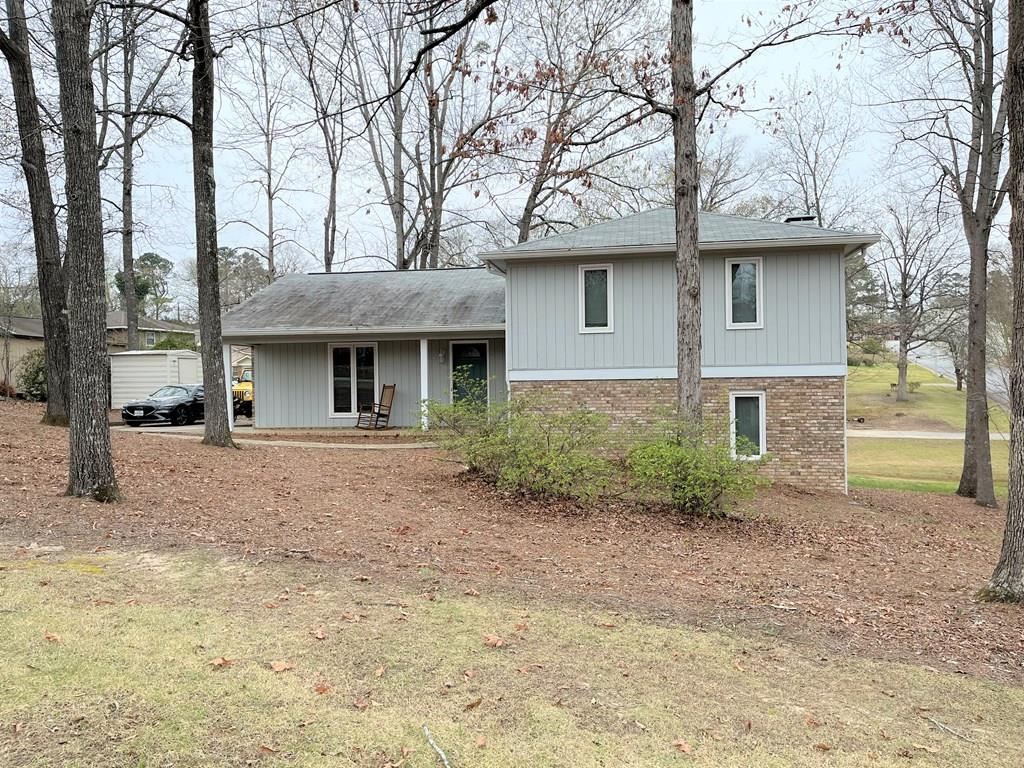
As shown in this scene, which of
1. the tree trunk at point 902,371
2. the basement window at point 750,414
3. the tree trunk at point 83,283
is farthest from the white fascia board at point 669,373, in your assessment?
the tree trunk at point 902,371

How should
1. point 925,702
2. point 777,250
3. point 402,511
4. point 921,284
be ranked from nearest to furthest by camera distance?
point 925,702
point 402,511
point 777,250
point 921,284

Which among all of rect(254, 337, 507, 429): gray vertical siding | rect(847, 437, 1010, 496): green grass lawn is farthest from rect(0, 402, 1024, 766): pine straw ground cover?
rect(847, 437, 1010, 496): green grass lawn

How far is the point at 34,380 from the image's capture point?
23.7 meters

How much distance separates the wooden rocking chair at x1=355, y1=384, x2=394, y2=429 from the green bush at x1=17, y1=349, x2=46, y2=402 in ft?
41.6

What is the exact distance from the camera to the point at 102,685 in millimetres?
3312

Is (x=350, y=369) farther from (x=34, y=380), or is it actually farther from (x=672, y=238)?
(x=34, y=380)

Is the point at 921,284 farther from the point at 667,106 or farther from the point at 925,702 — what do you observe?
the point at 925,702

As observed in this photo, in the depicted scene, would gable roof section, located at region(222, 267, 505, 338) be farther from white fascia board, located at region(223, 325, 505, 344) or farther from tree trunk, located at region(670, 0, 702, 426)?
tree trunk, located at region(670, 0, 702, 426)

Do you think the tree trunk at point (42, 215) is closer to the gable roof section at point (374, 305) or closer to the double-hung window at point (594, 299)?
the gable roof section at point (374, 305)

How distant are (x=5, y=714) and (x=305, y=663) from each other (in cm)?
126

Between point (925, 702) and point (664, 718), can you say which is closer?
point (664, 718)

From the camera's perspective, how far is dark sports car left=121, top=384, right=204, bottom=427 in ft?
67.0

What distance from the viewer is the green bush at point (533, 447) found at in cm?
905

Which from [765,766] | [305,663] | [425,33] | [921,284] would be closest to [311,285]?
[425,33]
